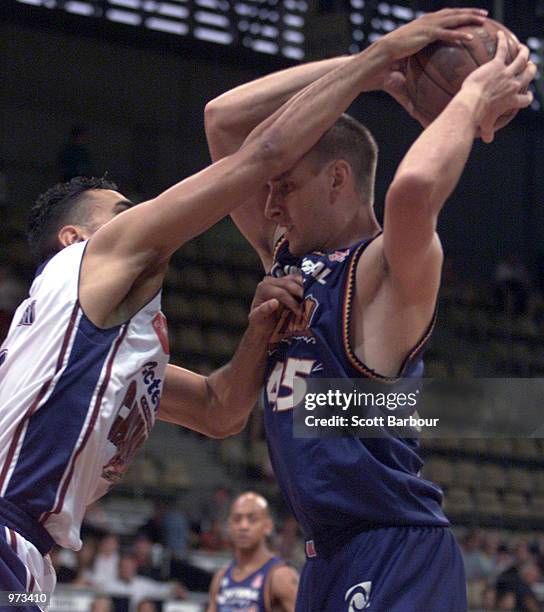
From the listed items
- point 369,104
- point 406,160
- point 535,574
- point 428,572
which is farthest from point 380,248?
point 369,104

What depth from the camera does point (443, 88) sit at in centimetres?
325

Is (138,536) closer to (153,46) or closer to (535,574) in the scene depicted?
(535,574)

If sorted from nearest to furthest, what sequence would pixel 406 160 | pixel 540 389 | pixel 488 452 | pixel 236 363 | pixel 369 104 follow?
Result: pixel 406 160, pixel 236 363, pixel 540 389, pixel 488 452, pixel 369 104

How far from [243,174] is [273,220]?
468mm

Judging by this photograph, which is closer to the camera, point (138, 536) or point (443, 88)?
point (443, 88)

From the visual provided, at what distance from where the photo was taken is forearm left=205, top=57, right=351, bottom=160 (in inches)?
143

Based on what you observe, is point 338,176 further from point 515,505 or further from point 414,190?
point 515,505

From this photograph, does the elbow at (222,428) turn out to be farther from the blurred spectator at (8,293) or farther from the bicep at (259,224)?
the blurred spectator at (8,293)

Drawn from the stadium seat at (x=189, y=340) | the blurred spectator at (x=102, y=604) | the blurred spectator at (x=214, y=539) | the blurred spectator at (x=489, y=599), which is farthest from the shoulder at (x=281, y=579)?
the stadium seat at (x=189, y=340)

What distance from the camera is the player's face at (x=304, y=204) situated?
11.0ft

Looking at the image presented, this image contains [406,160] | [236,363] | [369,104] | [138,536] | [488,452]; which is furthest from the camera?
[369,104]

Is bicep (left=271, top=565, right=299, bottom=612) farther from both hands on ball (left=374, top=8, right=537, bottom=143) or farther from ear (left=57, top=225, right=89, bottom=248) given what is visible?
both hands on ball (left=374, top=8, right=537, bottom=143)

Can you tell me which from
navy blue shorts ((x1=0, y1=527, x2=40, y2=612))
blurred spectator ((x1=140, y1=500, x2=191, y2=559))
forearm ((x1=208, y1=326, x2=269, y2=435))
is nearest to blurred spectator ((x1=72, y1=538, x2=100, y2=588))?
blurred spectator ((x1=140, y1=500, x2=191, y2=559))

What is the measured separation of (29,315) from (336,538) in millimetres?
1066
